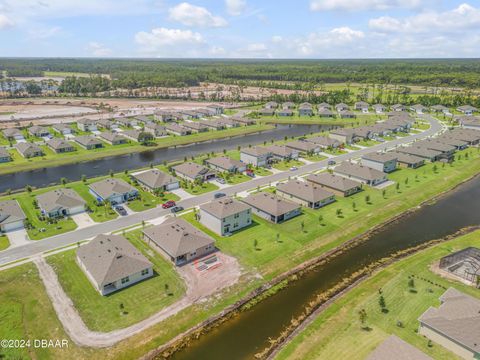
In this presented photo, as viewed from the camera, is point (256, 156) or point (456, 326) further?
Answer: point (256, 156)

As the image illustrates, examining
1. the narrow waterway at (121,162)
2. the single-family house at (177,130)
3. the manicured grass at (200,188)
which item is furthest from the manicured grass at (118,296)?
the single-family house at (177,130)

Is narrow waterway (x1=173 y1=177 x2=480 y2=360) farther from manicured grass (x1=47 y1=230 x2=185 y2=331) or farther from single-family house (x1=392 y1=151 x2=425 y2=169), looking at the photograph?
single-family house (x1=392 y1=151 x2=425 y2=169)

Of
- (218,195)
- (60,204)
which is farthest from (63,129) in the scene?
(218,195)

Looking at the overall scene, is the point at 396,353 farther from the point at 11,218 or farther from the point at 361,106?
the point at 361,106

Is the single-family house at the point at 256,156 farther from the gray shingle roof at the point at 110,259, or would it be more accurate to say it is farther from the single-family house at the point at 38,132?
the single-family house at the point at 38,132

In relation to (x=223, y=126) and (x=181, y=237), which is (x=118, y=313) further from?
(x=223, y=126)
